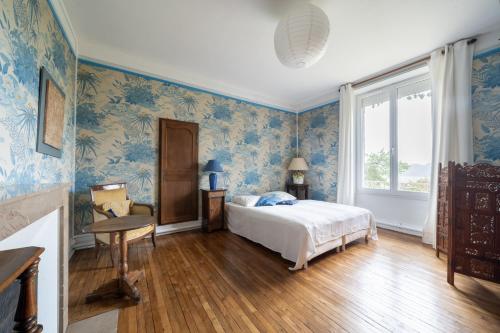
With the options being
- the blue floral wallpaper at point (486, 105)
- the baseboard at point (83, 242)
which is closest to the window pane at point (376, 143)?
the blue floral wallpaper at point (486, 105)

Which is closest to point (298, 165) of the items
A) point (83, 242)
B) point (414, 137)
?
point (414, 137)

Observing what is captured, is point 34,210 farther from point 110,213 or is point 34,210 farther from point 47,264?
point 110,213

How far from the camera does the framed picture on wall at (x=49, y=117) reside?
1504mm

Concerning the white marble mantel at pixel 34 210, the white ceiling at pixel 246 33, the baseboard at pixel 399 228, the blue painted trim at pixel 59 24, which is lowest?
the baseboard at pixel 399 228

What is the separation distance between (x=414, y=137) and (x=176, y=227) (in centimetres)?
427

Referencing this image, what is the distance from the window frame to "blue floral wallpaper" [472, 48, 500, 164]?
0.59 meters

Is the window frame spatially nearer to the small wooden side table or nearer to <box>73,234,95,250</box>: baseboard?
the small wooden side table

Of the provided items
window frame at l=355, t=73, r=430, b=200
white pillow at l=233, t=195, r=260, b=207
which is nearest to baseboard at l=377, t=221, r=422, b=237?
window frame at l=355, t=73, r=430, b=200

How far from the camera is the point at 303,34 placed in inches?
65.3

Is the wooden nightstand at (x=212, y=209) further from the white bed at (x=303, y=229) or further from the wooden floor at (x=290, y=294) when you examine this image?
the wooden floor at (x=290, y=294)

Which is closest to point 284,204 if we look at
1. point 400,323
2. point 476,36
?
point 400,323

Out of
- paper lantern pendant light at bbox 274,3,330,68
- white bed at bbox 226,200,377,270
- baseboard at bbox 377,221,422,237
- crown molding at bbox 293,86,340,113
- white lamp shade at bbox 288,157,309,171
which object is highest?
crown molding at bbox 293,86,340,113

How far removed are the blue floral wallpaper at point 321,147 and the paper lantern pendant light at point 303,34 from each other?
2557mm

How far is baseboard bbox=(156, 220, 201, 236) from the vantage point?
10.1 feet
